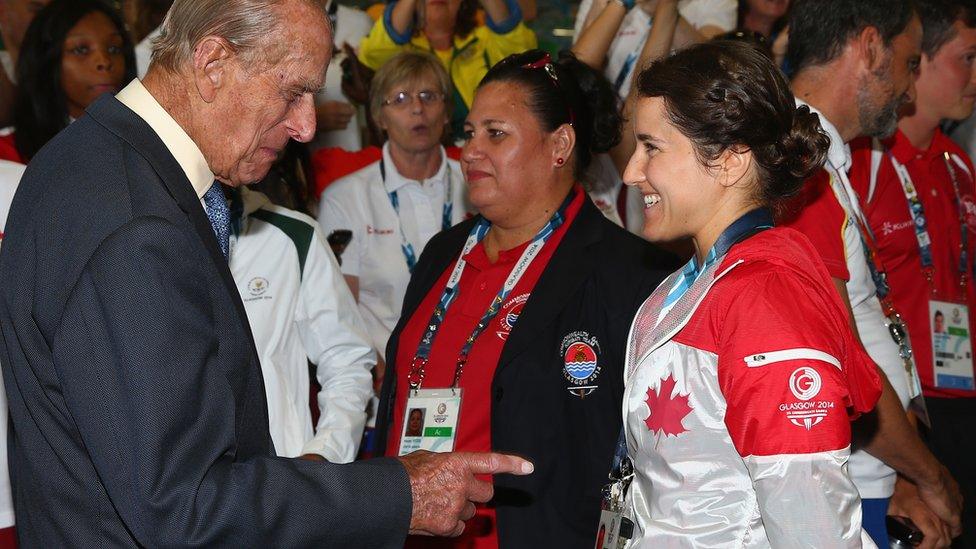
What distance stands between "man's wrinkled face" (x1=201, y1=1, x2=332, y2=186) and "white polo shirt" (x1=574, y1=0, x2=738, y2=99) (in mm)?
3030

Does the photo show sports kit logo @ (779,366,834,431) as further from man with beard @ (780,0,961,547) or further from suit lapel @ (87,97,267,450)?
suit lapel @ (87,97,267,450)

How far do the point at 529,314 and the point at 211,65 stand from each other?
124 cm

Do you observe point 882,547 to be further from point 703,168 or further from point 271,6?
point 271,6

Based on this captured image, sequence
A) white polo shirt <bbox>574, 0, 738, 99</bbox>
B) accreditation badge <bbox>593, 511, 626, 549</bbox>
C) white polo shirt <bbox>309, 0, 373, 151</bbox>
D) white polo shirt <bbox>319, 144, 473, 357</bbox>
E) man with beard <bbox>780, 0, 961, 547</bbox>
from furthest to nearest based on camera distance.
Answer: white polo shirt <bbox>309, 0, 373, 151</bbox> < white polo shirt <bbox>574, 0, 738, 99</bbox> < white polo shirt <bbox>319, 144, 473, 357</bbox> < man with beard <bbox>780, 0, 961, 547</bbox> < accreditation badge <bbox>593, 511, 626, 549</bbox>

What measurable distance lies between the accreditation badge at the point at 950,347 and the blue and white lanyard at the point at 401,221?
1976 mm

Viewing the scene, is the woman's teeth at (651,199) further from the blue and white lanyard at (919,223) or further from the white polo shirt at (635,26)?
the white polo shirt at (635,26)

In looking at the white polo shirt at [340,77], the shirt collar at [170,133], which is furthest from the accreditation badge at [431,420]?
the white polo shirt at [340,77]

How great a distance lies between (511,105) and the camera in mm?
3186

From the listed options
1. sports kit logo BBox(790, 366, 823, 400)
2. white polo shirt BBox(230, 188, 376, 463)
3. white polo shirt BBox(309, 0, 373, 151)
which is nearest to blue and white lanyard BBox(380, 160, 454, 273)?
white polo shirt BBox(309, 0, 373, 151)

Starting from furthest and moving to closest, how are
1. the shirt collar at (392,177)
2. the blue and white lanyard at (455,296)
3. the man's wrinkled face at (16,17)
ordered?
the man's wrinkled face at (16,17) < the shirt collar at (392,177) < the blue and white lanyard at (455,296)

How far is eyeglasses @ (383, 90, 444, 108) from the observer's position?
4691 millimetres

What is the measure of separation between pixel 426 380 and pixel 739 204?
3.91 feet

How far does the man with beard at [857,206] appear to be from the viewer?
269cm

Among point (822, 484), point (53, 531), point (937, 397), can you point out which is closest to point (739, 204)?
point (822, 484)
